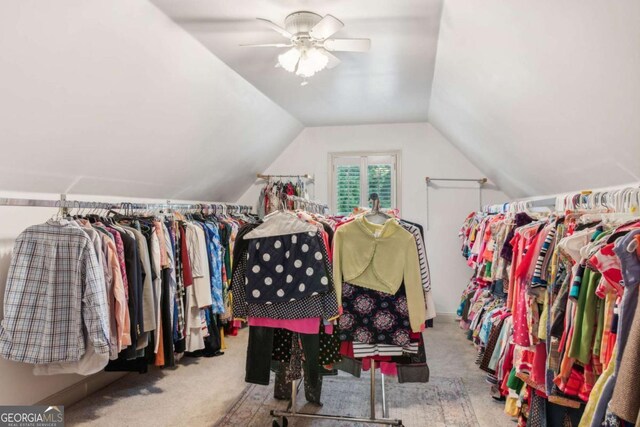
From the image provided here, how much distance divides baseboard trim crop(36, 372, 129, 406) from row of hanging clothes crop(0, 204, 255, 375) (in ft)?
1.07

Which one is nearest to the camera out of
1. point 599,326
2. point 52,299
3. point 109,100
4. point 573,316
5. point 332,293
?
point 599,326

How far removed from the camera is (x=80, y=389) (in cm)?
310

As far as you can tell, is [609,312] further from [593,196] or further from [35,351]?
[35,351]

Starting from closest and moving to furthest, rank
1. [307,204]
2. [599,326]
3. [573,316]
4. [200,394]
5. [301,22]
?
[599,326], [573,316], [301,22], [200,394], [307,204]

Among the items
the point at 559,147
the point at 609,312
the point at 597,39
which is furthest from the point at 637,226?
the point at 559,147

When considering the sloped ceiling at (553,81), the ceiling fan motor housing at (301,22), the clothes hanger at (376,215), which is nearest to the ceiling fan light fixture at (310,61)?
the ceiling fan motor housing at (301,22)

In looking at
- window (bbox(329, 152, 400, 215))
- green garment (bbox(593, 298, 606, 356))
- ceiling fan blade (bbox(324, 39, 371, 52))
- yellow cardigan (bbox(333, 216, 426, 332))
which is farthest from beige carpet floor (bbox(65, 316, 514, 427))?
ceiling fan blade (bbox(324, 39, 371, 52))

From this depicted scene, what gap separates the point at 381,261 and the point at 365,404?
1246 mm

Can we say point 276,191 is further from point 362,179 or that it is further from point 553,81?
point 553,81

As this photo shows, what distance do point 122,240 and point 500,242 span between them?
2558 mm

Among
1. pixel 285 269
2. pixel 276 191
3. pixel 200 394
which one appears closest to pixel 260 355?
pixel 285 269

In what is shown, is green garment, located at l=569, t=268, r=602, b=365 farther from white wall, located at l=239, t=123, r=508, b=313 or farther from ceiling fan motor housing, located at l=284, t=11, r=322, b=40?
white wall, located at l=239, t=123, r=508, b=313

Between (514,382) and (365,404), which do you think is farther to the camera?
(365,404)

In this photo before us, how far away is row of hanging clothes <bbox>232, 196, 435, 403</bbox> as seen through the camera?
2.27 m
